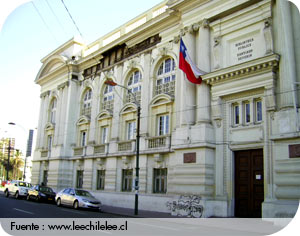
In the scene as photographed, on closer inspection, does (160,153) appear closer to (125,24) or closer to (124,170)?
(124,170)

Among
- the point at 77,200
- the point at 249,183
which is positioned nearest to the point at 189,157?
the point at 249,183

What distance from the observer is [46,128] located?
39062 millimetres

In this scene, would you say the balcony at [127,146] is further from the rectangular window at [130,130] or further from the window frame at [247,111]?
the window frame at [247,111]

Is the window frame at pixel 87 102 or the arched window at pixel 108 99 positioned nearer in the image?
the arched window at pixel 108 99

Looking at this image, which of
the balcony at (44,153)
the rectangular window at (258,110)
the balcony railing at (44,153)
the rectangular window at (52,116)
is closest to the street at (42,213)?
the rectangular window at (258,110)

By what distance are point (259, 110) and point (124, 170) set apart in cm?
1304

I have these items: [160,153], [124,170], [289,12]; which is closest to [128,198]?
[124,170]

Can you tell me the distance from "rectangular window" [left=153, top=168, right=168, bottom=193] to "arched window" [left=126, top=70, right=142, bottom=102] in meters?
6.48

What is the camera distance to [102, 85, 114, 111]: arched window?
3071 centimetres

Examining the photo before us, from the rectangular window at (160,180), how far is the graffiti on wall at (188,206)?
2.76 meters

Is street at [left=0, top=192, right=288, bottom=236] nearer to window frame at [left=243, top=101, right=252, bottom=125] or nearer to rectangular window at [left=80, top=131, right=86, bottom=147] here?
window frame at [left=243, top=101, right=252, bottom=125]

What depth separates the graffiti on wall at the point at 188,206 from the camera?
19.2 m

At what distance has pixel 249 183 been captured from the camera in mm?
18422

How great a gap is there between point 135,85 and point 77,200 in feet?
35.7
